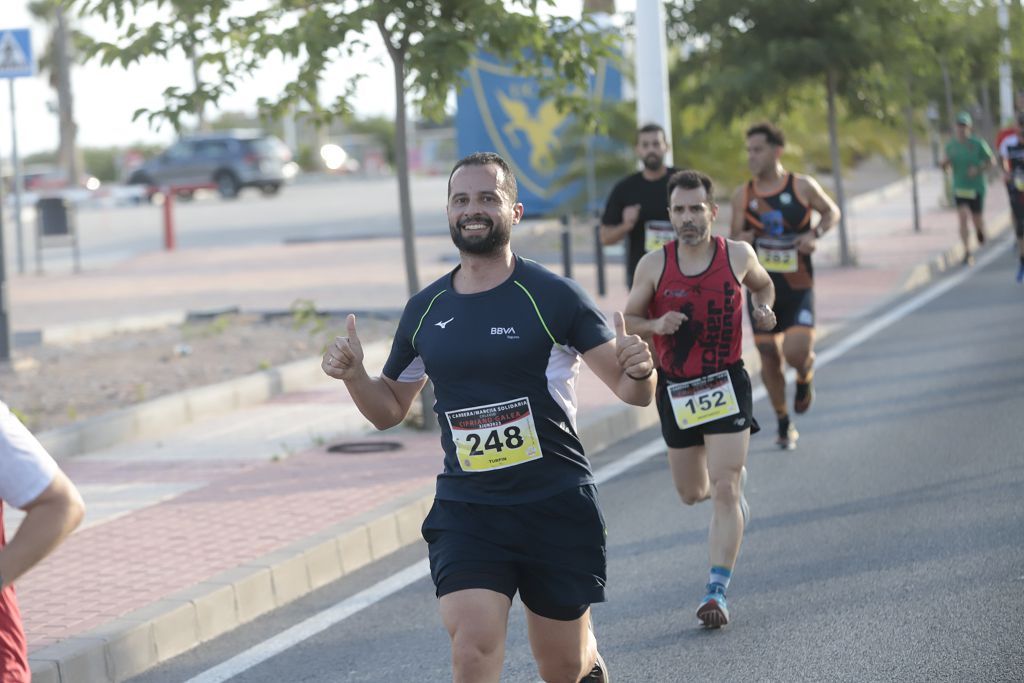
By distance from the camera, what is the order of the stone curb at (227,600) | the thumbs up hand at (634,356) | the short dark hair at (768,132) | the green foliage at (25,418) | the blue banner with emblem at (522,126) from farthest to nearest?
the blue banner with emblem at (522,126) < the green foliage at (25,418) < the short dark hair at (768,132) < the stone curb at (227,600) < the thumbs up hand at (634,356)

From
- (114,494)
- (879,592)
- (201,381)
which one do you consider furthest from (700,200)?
(201,381)

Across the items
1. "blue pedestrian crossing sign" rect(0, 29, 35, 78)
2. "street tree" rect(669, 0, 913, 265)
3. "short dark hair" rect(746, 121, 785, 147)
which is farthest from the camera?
"street tree" rect(669, 0, 913, 265)

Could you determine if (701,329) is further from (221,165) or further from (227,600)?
(221,165)

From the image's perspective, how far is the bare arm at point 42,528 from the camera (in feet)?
10.9

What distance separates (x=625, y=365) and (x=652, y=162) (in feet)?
20.4

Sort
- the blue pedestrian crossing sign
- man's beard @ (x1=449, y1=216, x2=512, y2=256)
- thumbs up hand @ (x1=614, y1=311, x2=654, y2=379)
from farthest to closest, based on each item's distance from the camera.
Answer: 1. the blue pedestrian crossing sign
2. man's beard @ (x1=449, y1=216, x2=512, y2=256)
3. thumbs up hand @ (x1=614, y1=311, x2=654, y2=379)

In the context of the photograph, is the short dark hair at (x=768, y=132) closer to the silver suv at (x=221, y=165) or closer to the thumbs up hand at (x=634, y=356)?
the thumbs up hand at (x=634, y=356)

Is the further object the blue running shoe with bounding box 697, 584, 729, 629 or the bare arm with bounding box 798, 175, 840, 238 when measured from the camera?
the bare arm with bounding box 798, 175, 840, 238

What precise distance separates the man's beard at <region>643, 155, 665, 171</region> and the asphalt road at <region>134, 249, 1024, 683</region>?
1830mm

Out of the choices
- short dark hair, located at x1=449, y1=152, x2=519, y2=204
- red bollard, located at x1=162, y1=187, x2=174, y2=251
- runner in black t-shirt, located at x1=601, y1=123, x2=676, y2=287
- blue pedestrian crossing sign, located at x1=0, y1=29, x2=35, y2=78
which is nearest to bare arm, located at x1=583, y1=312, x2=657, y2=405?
short dark hair, located at x1=449, y1=152, x2=519, y2=204

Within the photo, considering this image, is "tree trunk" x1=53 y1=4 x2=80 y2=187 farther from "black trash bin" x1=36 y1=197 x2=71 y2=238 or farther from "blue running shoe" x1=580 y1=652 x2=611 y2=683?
"blue running shoe" x1=580 y1=652 x2=611 y2=683

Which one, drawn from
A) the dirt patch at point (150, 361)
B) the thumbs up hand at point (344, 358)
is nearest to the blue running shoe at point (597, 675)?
the thumbs up hand at point (344, 358)

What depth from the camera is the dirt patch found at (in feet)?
42.4

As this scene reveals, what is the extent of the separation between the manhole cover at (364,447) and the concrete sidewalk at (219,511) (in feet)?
0.09
